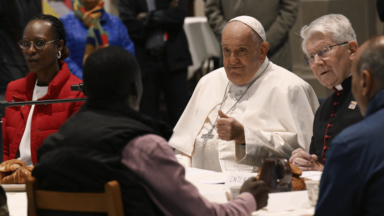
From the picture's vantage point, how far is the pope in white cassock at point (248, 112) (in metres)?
3.65

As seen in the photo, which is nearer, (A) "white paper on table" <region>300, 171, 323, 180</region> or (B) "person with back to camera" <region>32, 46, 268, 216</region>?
(B) "person with back to camera" <region>32, 46, 268, 216</region>

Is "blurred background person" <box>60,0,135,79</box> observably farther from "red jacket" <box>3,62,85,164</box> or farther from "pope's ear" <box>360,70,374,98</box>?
"pope's ear" <box>360,70,374,98</box>

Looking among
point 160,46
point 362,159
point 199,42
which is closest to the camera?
point 362,159

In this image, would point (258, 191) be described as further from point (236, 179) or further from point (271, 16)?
point (271, 16)

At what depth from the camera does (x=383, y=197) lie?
70.5 inches

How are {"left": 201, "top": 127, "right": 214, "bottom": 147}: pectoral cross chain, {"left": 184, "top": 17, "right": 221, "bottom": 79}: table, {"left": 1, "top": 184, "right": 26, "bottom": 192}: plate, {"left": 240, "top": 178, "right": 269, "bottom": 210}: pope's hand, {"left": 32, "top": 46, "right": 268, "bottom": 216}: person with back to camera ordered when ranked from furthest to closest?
{"left": 184, "top": 17, "right": 221, "bottom": 79}: table < {"left": 201, "top": 127, "right": 214, "bottom": 147}: pectoral cross chain < {"left": 1, "top": 184, "right": 26, "bottom": 192}: plate < {"left": 240, "top": 178, "right": 269, "bottom": 210}: pope's hand < {"left": 32, "top": 46, "right": 268, "bottom": 216}: person with back to camera

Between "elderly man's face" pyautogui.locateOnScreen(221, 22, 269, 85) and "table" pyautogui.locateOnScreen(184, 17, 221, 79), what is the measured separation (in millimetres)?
3582

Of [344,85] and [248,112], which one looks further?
[248,112]

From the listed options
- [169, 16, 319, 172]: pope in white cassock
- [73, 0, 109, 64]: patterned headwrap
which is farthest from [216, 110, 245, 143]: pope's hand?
[73, 0, 109, 64]: patterned headwrap

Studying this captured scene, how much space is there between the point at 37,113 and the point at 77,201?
1836 millimetres

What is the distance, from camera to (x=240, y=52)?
12.9 ft

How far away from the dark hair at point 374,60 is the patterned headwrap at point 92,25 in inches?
159

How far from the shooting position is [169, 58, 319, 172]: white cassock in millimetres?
3635

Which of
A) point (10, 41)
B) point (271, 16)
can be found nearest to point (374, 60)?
point (271, 16)
